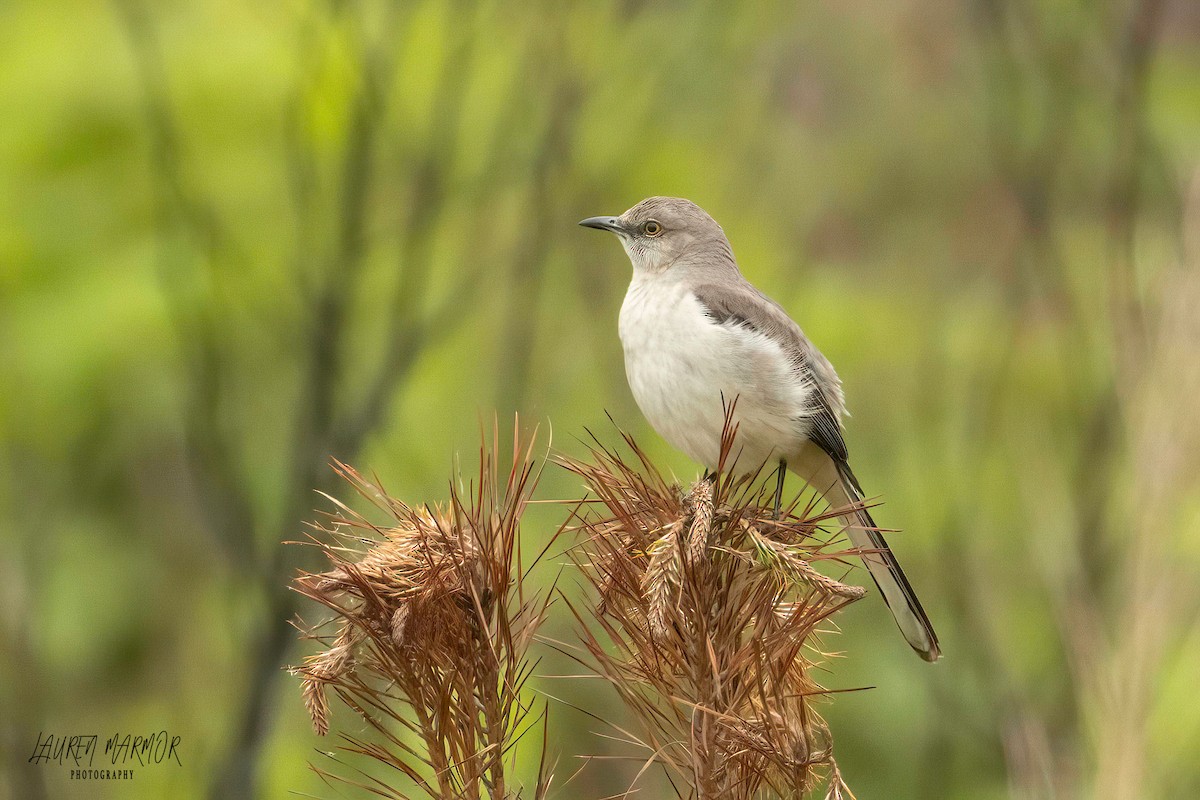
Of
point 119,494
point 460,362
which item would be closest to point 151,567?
point 119,494

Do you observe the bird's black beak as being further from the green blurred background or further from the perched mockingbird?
the green blurred background

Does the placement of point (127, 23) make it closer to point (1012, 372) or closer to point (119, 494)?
point (119, 494)

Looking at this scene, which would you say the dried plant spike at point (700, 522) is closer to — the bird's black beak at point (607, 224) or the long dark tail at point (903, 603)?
the long dark tail at point (903, 603)

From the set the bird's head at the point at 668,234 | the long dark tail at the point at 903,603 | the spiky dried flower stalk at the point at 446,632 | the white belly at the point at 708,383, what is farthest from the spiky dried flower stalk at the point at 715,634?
the bird's head at the point at 668,234

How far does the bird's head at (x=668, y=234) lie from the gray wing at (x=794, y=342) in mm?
533

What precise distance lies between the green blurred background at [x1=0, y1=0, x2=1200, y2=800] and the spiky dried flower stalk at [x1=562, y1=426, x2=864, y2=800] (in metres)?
3.48

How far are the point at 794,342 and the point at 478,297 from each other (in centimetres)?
360

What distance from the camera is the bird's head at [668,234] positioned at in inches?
210

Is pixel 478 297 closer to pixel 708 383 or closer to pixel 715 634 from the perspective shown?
pixel 708 383

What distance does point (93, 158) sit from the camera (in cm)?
777

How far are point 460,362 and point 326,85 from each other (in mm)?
2622

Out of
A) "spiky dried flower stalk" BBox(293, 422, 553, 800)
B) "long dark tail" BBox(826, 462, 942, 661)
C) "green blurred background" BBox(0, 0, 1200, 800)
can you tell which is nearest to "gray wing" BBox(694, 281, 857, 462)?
"long dark tail" BBox(826, 462, 942, 661)

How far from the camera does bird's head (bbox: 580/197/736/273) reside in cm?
533

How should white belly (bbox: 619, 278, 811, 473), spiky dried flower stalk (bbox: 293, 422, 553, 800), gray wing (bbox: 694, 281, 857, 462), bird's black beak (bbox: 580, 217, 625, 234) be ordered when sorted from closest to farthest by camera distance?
spiky dried flower stalk (bbox: 293, 422, 553, 800), white belly (bbox: 619, 278, 811, 473), gray wing (bbox: 694, 281, 857, 462), bird's black beak (bbox: 580, 217, 625, 234)
